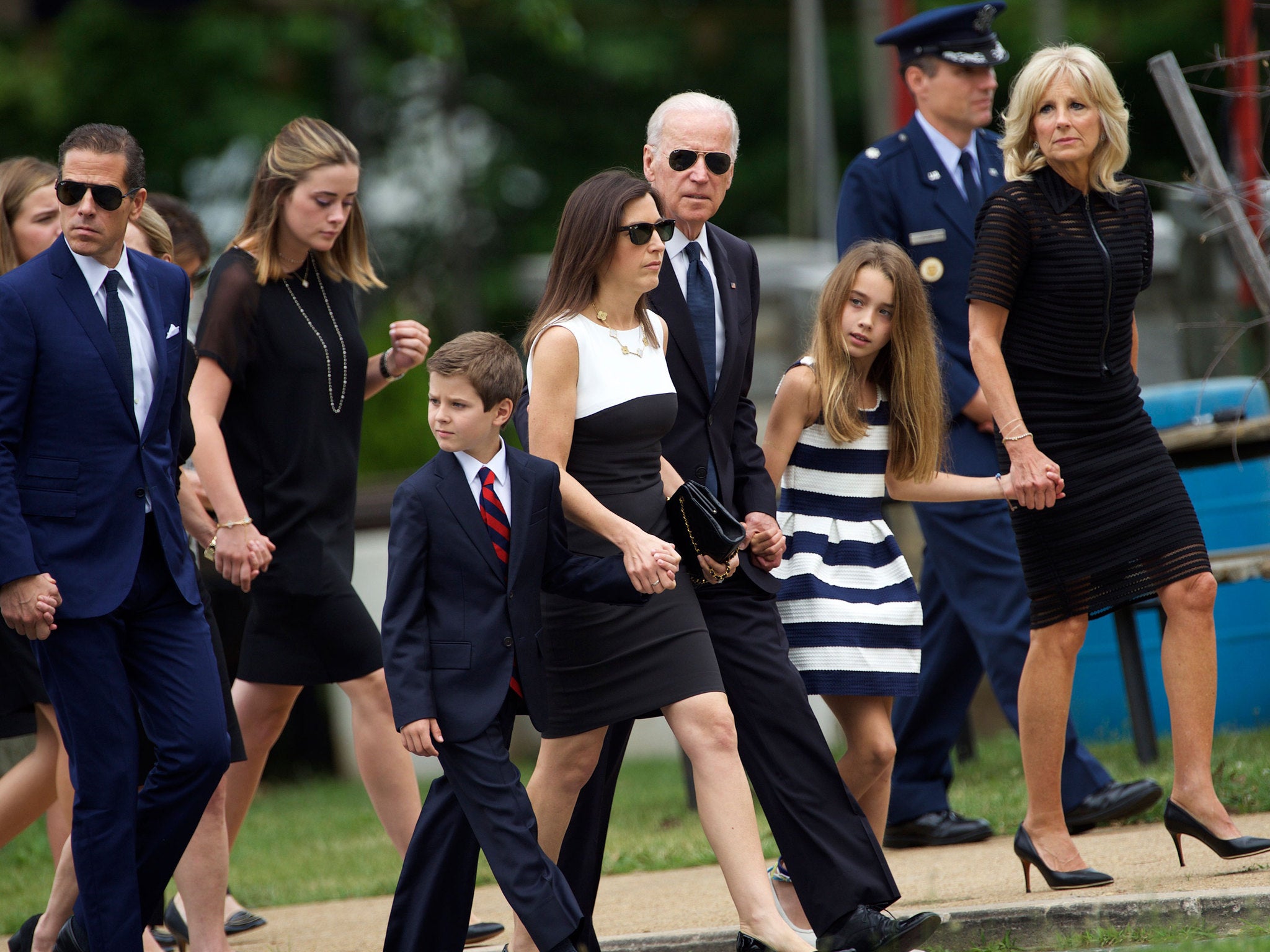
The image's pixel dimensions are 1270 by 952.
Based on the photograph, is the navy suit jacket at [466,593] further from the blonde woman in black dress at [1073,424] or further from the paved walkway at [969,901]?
the blonde woman in black dress at [1073,424]

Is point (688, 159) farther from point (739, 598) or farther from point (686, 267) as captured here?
point (739, 598)

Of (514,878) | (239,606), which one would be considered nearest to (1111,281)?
(514,878)

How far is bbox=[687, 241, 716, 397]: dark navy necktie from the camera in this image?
4.56 meters

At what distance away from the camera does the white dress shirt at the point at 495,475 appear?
4191 mm

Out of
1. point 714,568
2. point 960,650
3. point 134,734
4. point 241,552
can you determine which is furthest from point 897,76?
point 134,734

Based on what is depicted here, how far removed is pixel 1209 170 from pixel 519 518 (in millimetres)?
3065

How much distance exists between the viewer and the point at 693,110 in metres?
4.61

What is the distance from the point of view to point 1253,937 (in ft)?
12.8

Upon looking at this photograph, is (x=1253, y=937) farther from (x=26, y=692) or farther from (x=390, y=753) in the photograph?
(x=26, y=692)

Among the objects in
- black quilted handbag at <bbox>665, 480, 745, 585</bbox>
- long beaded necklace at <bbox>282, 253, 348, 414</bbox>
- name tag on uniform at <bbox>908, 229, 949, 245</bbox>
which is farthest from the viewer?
name tag on uniform at <bbox>908, 229, 949, 245</bbox>

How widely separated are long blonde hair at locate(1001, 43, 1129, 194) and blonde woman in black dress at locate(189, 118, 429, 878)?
1.82 meters

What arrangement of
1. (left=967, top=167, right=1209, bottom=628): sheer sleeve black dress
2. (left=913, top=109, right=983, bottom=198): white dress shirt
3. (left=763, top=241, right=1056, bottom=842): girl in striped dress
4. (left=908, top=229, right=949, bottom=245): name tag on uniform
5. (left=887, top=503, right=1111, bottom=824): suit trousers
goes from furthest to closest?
(left=913, top=109, right=983, bottom=198): white dress shirt
(left=908, top=229, right=949, bottom=245): name tag on uniform
(left=887, top=503, right=1111, bottom=824): suit trousers
(left=967, top=167, right=1209, bottom=628): sheer sleeve black dress
(left=763, top=241, right=1056, bottom=842): girl in striped dress

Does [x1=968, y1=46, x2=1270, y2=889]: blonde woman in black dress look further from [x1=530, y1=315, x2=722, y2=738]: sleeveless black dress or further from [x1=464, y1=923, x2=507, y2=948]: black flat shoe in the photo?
[x1=464, y1=923, x2=507, y2=948]: black flat shoe

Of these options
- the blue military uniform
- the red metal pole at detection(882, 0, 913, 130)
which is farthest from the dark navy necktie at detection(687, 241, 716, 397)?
the red metal pole at detection(882, 0, 913, 130)
